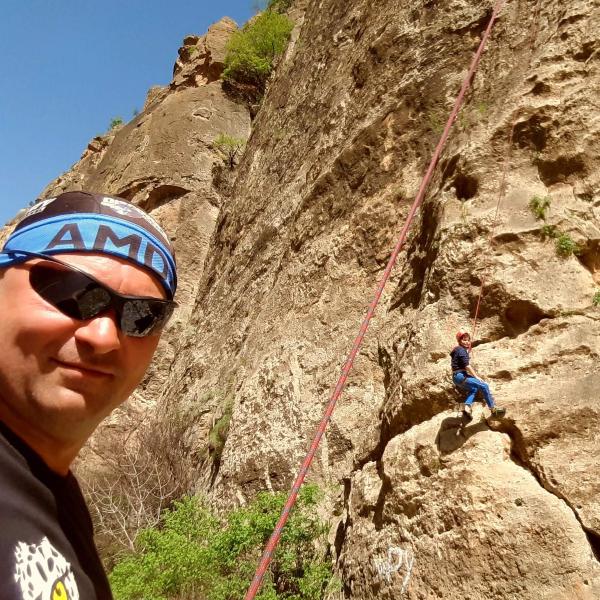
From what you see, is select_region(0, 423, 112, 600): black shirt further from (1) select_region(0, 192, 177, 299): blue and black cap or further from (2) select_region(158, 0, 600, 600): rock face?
(2) select_region(158, 0, 600, 600): rock face

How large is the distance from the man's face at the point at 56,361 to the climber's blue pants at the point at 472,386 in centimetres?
274

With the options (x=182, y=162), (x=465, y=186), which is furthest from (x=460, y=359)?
(x=182, y=162)

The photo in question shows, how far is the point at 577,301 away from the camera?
12.2 feet

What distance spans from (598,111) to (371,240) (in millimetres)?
2874

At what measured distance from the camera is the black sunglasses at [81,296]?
111 centimetres

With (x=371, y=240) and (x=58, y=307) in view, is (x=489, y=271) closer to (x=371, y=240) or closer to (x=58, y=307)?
(x=371, y=240)

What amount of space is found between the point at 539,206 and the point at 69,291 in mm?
3900

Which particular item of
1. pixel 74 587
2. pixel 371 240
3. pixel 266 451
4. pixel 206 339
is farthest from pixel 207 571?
pixel 206 339

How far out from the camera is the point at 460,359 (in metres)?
3.56

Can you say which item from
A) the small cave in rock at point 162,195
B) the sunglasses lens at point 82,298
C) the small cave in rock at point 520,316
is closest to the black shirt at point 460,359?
the small cave in rock at point 520,316

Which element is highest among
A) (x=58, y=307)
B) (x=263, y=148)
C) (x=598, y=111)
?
(x=263, y=148)

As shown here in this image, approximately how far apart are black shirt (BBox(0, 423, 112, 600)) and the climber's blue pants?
2.74 metres

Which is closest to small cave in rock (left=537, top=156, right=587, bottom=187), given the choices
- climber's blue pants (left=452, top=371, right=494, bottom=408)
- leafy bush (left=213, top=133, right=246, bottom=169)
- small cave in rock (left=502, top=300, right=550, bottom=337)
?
small cave in rock (left=502, top=300, right=550, bottom=337)

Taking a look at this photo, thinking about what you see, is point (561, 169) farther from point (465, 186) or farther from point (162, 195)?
point (162, 195)
